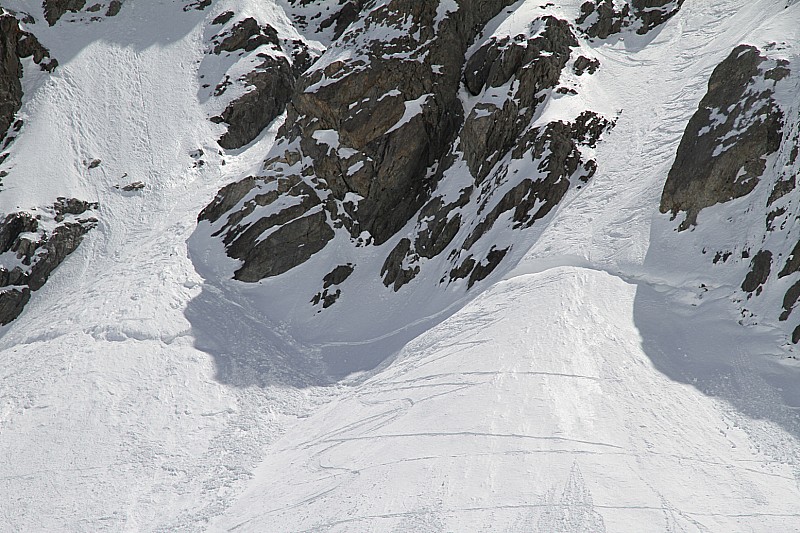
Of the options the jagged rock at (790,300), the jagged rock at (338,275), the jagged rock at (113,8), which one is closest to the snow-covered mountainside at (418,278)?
the jagged rock at (790,300)

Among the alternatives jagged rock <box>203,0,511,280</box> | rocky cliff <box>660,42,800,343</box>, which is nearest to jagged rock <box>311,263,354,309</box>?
jagged rock <box>203,0,511,280</box>

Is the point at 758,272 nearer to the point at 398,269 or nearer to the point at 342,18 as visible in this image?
the point at 398,269

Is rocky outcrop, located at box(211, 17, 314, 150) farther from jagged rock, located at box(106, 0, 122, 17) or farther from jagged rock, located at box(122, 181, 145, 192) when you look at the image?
jagged rock, located at box(106, 0, 122, 17)

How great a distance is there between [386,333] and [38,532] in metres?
11.5

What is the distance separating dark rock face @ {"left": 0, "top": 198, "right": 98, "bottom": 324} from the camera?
27.5 meters

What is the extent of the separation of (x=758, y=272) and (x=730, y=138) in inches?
174

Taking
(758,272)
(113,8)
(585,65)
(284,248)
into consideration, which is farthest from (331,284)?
(113,8)

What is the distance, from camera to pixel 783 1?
2077cm

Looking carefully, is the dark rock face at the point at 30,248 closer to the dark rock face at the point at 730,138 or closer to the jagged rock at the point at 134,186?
the jagged rock at the point at 134,186

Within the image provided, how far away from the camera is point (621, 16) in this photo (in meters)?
27.1

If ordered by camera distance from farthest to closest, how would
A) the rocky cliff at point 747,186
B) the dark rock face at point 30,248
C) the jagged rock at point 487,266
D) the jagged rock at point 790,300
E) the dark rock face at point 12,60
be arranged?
1. the dark rock face at point 12,60
2. the dark rock face at point 30,248
3. the jagged rock at point 487,266
4. the rocky cliff at point 747,186
5. the jagged rock at point 790,300

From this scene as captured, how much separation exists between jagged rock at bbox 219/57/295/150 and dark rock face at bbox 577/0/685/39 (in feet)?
66.1

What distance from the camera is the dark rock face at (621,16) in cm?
2656

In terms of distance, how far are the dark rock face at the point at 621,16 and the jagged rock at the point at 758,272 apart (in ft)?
55.2
